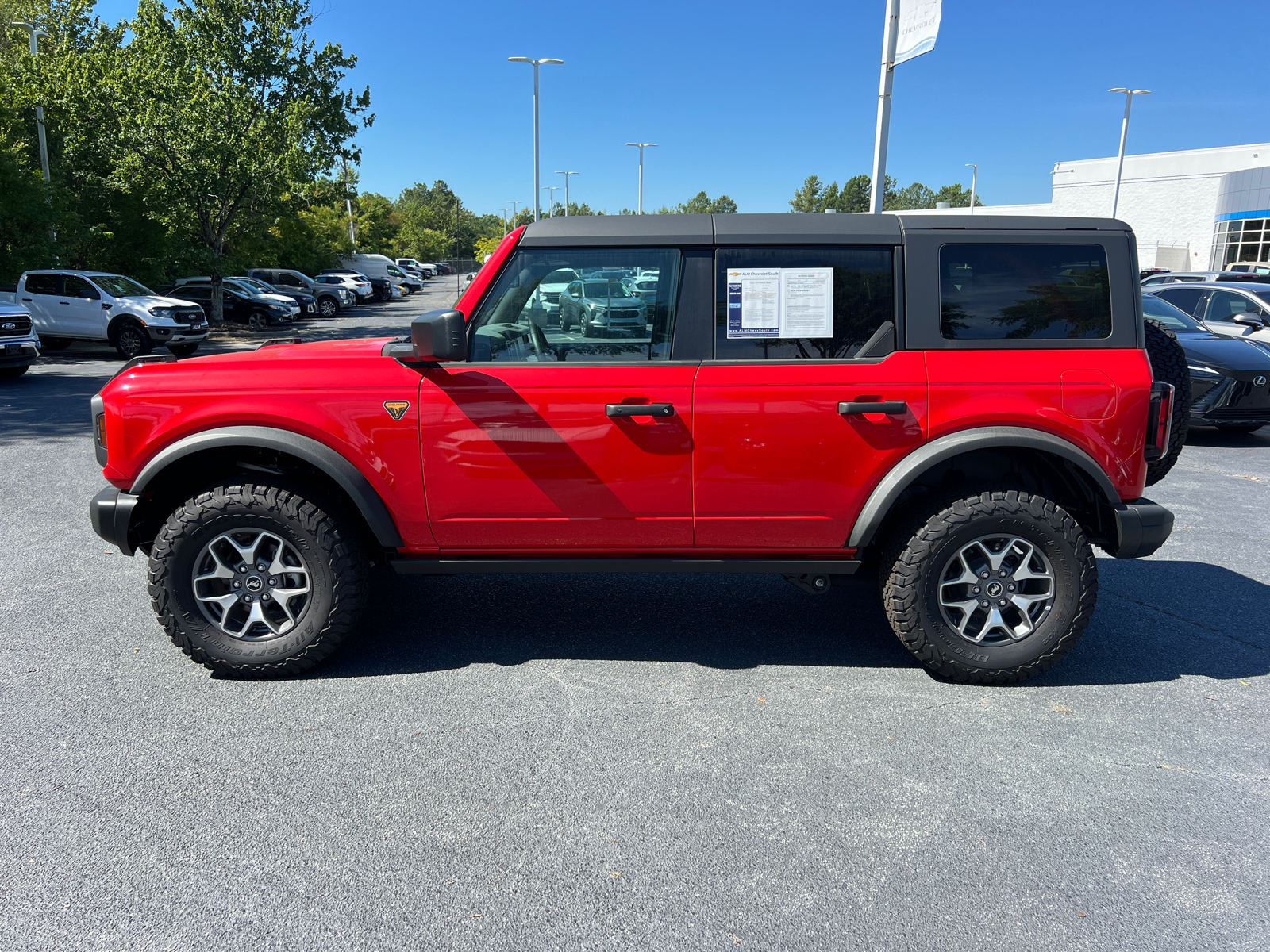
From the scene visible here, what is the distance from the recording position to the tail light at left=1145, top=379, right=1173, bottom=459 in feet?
12.6

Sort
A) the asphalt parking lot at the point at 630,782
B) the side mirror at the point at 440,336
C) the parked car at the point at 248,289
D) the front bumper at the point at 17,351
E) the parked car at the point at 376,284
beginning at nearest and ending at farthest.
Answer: the asphalt parking lot at the point at 630,782, the side mirror at the point at 440,336, the front bumper at the point at 17,351, the parked car at the point at 248,289, the parked car at the point at 376,284

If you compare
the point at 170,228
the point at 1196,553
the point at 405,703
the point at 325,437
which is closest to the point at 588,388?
the point at 325,437

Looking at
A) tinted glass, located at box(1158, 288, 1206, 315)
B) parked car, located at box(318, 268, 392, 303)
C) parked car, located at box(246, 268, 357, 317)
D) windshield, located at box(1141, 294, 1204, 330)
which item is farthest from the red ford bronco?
parked car, located at box(318, 268, 392, 303)

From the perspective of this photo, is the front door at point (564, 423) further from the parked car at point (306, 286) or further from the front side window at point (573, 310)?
the parked car at point (306, 286)

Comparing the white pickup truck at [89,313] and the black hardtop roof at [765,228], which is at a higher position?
the black hardtop roof at [765,228]

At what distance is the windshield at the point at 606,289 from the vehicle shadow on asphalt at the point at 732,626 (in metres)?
1.69

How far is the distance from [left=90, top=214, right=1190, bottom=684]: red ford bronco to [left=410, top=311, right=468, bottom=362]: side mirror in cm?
3

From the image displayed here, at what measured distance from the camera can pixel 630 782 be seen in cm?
321

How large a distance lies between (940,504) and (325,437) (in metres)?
2.69

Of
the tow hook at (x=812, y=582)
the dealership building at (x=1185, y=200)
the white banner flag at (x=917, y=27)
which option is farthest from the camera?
the dealership building at (x=1185, y=200)

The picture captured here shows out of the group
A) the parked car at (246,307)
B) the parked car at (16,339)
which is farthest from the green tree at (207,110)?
the parked car at (16,339)

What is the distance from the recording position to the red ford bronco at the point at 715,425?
378 cm

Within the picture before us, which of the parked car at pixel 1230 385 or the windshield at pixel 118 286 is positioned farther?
the windshield at pixel 118 286

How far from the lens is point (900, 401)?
3.77 meters
